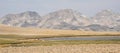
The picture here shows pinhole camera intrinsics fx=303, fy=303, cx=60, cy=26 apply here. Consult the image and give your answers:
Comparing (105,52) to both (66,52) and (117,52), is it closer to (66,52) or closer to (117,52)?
(117,52)

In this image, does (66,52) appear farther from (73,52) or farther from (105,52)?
(105,52)

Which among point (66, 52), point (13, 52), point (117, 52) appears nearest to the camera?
point (117, 52)

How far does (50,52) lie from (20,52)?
231 inches

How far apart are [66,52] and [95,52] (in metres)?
5.24

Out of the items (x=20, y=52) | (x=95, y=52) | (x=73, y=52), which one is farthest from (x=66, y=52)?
(x=20, y=52)

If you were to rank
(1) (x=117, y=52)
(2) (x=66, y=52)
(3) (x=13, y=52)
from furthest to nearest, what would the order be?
1. (3) (x=13, y=52)
2. (2) (x=66, y=52)
3. (1) (x=117, y=52)

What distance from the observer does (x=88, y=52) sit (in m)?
48.8

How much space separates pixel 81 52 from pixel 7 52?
13.7 metres

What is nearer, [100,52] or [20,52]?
[100,52]

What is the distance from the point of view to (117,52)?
47344 millimetres

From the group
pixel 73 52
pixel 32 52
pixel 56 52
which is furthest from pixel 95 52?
pixel 32 52

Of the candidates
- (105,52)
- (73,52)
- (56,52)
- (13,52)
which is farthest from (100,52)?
(13,52)

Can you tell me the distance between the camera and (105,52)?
47.8 metres

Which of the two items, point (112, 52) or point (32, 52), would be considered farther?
point (32, 52)
